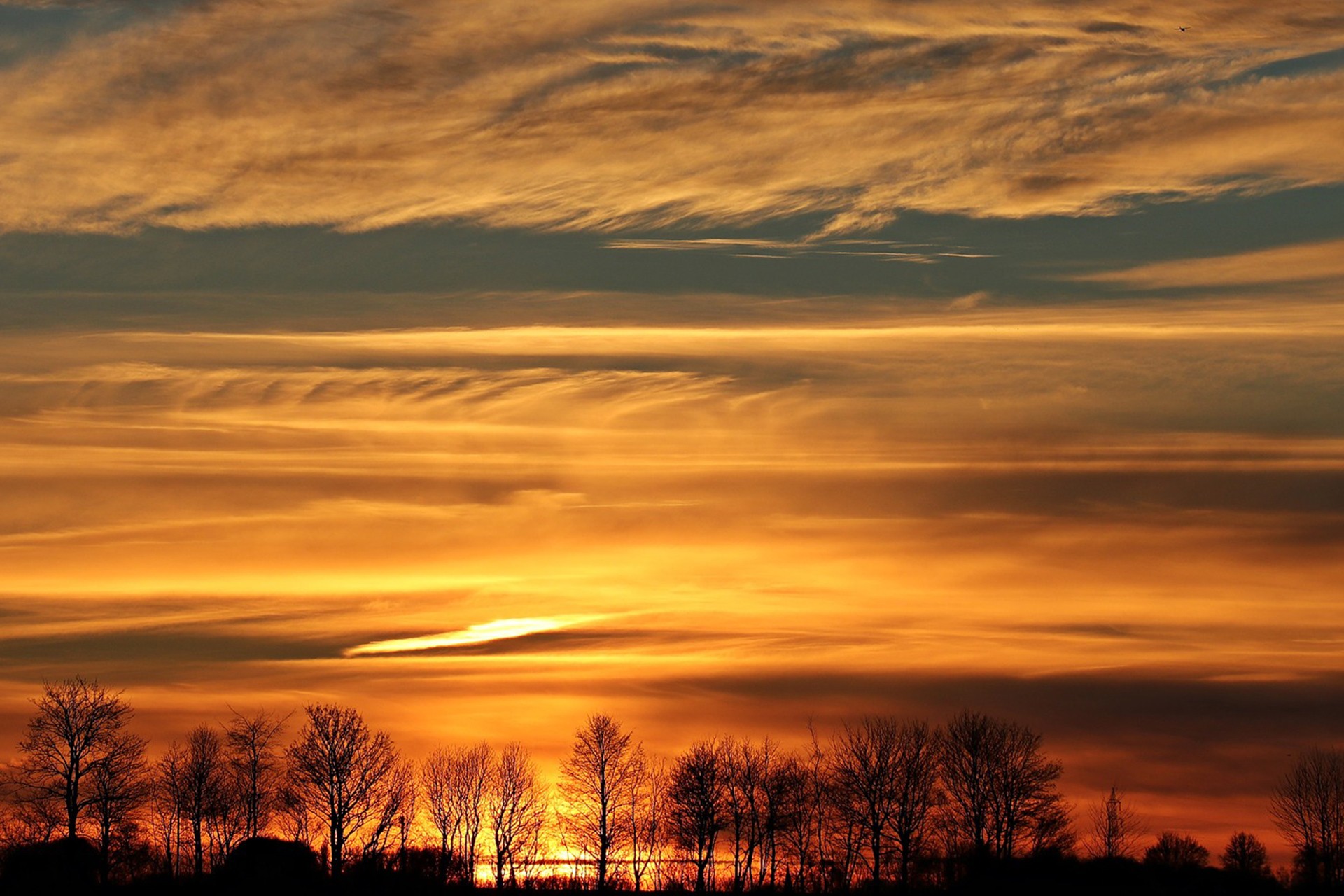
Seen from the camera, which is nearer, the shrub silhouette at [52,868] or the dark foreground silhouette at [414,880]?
the dark foreground silhouette at [414,880]

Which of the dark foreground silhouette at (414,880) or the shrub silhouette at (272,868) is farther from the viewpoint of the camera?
the shrub silhouette at (272,868)

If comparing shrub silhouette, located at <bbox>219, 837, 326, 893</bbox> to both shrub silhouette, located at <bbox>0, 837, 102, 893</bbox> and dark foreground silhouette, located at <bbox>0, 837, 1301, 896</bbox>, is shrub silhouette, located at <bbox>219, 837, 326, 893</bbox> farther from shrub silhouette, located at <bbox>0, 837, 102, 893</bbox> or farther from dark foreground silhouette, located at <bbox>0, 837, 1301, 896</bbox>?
shrub silhouette, located at <bbox>0, 837, 102, 893</bbox>

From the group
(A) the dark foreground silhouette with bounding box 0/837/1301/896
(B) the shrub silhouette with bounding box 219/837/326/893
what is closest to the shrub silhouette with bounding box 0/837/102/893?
(A) the dark foreground silhouette with bounding box 0/837/1301/896

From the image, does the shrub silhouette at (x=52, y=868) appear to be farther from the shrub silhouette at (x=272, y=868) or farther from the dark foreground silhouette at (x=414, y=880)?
the shrub silhouette at (x=272, y=868)

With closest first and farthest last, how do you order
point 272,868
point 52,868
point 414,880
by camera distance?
point 414,880
point 52,868
point 272,868

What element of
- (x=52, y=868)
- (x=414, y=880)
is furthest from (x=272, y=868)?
(x=52, y=868)

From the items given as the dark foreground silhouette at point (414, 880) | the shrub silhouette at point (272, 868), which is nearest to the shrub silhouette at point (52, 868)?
the dark foreground silhouette at point (414, 880)

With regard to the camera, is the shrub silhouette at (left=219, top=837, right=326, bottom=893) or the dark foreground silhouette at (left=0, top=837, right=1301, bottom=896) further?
the shrub silhouette at (left=219, top=837, right=326, bottom=893)

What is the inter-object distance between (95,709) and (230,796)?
22.6 metres

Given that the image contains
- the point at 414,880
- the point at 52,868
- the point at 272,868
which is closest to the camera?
the point at 414,880

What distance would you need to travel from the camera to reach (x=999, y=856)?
14300cm

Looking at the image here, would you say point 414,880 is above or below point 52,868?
below

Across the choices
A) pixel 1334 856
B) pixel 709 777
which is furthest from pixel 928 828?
pixel 1334 856

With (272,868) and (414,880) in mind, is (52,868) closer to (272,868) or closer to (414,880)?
(272,868)
